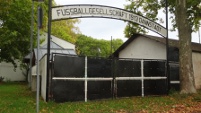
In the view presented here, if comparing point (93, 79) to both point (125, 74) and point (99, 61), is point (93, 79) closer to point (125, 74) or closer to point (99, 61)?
point (99, 61)

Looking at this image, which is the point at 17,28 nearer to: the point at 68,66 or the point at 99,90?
the point at 68,66

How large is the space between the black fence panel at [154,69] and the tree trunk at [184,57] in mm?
1017

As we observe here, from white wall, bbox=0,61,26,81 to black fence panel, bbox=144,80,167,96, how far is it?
88.9 ft

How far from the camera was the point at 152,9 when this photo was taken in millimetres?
22141

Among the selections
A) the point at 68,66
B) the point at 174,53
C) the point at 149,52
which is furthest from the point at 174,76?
the point at 68,66

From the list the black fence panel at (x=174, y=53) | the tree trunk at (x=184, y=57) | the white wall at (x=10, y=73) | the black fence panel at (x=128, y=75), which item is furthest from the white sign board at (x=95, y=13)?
the white wall at (x=10, y=73)

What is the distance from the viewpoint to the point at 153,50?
21266mm

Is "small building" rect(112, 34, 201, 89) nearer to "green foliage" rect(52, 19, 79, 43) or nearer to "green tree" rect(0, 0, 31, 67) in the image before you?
"green tree" rect(0, 0, 31, 67)

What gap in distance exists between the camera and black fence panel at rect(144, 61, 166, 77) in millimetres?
14059

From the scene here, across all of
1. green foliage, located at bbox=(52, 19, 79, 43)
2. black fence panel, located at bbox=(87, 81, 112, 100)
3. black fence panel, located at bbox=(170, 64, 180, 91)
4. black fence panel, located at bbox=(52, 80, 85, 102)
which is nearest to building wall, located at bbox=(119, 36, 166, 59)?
black fence panel, located at bbox=(170, 64, 180, 91)

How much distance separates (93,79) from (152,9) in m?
12.3

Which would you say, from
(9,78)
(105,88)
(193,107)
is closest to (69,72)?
(105,88)

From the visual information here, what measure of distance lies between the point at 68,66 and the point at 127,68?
11.3 ft

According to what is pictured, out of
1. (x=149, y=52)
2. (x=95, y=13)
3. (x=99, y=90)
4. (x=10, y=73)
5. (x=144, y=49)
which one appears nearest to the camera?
(x=99, y=90)
